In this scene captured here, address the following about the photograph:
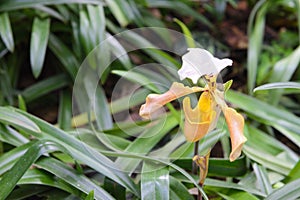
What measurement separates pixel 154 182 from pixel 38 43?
59 cm

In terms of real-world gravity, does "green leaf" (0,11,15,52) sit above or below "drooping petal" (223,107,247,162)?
above

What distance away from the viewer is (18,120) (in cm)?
83

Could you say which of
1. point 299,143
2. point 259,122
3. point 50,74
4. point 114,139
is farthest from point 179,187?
point 50,74

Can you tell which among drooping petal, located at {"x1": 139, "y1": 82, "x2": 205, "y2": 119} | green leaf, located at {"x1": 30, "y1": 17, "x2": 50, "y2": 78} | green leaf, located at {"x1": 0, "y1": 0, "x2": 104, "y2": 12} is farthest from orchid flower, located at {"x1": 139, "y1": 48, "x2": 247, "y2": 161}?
green leaf, located at {"x1": 0, "y1": 0, "x2": 104, "y2": 12}

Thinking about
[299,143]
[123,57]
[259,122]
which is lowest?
[299,143]

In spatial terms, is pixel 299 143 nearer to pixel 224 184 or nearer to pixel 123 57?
pixel 224 184

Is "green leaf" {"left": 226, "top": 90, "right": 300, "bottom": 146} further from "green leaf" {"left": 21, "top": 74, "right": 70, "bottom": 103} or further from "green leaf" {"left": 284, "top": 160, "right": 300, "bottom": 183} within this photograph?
"green leaf" {"left": 21, "top": 74, "right": 70, "bottom": 103}

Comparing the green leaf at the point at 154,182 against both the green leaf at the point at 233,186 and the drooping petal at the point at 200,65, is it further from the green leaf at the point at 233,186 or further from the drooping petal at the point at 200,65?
the drooping petal at the point at 200,65

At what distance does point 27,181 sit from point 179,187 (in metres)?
0.27

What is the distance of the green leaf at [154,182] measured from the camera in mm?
744

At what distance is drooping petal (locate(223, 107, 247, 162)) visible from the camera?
0.60 metres

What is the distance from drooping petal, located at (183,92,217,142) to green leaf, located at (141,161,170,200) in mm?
117

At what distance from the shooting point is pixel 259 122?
1.15m

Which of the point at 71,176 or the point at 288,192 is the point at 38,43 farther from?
the point at 288,192
